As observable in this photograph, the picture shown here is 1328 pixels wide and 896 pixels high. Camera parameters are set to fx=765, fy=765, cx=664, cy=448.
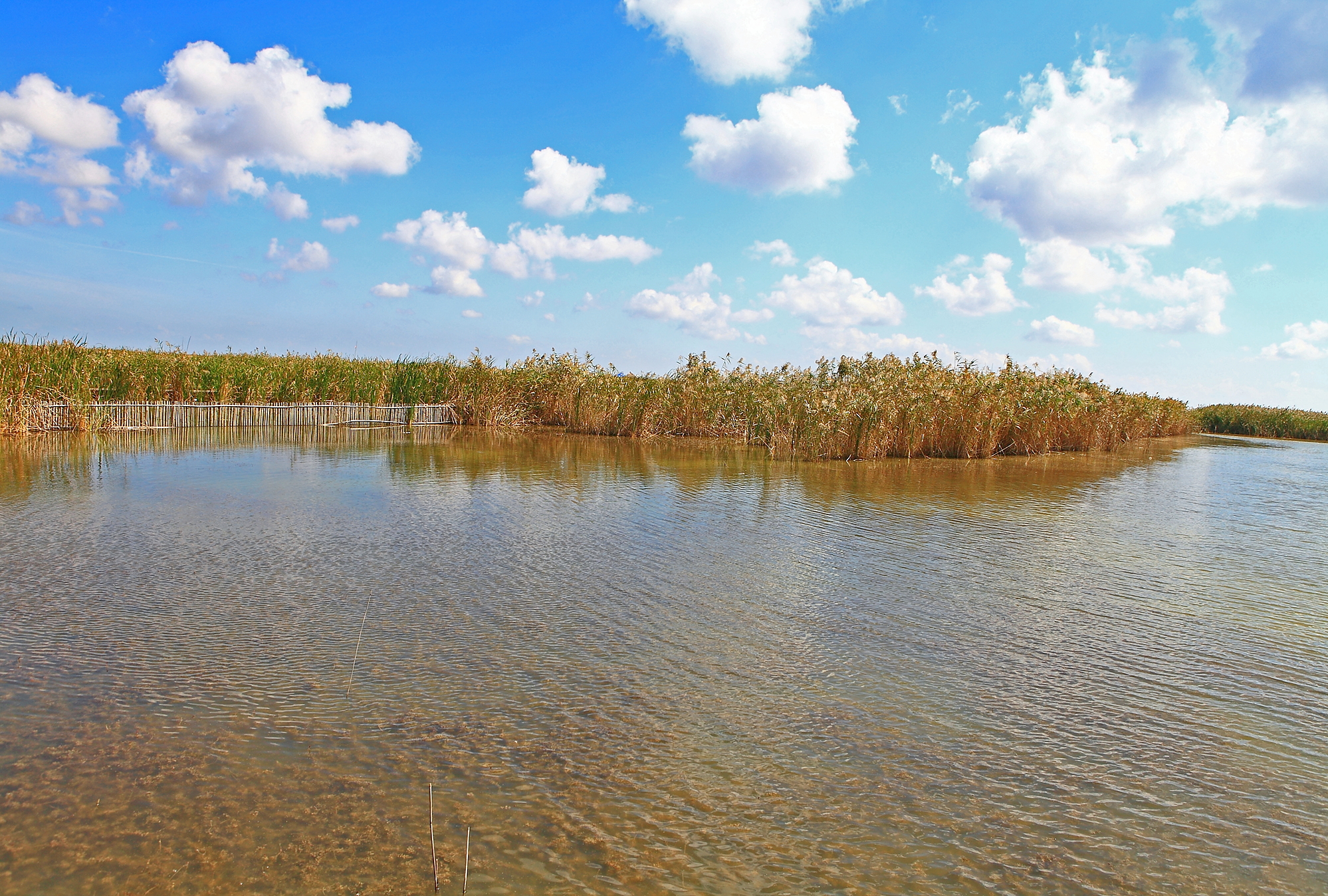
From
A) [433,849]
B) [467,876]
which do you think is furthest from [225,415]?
[467,876]

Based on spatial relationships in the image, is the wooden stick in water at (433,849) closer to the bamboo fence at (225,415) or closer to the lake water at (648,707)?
the lake water at (648,707)

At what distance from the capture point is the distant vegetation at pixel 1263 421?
128 ft

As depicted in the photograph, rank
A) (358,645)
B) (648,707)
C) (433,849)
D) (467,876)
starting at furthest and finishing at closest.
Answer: (358,645), (648,707), (433,849), (467,876)

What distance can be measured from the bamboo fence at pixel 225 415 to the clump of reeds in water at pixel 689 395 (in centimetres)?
36

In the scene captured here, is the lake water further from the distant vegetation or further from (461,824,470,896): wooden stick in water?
the distant vegetation

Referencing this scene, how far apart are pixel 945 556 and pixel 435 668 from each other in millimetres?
5227

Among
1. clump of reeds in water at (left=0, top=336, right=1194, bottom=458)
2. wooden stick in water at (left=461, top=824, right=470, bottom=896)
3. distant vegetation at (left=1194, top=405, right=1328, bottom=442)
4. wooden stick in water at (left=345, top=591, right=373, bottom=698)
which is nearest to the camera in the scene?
wooden stick in water at (left=461, top=824, right=470, bottom=896)

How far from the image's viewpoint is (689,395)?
23.5 m

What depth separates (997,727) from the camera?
12.5 ft

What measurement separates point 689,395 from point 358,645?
63.2ft

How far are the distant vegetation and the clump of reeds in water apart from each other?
47.3 ft

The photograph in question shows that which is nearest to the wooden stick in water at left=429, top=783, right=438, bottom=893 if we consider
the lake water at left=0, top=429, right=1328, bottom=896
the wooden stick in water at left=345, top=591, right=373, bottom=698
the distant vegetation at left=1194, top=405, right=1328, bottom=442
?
the lake water at left=0, top=429, right=1328, bottom=896

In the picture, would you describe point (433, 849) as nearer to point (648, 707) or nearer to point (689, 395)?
point (648, 707)

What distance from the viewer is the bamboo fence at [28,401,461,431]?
760 inches
